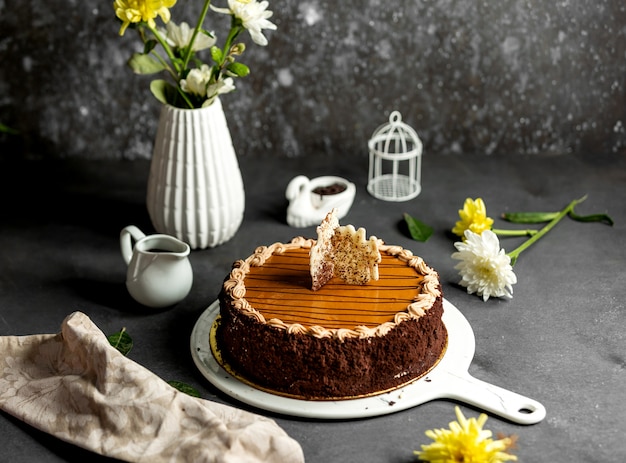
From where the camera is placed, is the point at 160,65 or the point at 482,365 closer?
the point at 482,365

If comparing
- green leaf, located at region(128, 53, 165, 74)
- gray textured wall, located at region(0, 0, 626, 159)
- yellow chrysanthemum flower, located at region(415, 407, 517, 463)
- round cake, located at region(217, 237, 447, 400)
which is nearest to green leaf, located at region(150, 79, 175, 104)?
green leaf, located at region(128, 53, 165, 74)

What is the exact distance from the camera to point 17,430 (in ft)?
6.05

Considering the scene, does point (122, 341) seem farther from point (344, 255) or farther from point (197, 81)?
point (197, 81)

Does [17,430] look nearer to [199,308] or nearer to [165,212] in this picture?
[199,308]

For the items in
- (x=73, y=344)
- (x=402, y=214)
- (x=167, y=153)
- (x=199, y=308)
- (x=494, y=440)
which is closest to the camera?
(x=494, y=440)

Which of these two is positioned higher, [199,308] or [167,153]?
[167,153]

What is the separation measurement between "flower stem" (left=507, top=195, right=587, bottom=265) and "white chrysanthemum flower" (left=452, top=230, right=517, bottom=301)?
0.14 meters

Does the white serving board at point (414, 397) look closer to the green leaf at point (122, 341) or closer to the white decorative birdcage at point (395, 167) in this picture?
the green leaf at point (122, 341)

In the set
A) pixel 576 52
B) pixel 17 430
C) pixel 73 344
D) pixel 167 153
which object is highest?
pixel 576 52

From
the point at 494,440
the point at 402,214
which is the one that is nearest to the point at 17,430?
the point at 494,440

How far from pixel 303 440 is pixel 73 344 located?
21.8 inches

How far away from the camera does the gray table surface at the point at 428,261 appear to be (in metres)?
1.81

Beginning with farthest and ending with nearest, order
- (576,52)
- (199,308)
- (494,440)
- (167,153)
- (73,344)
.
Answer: (576,52) < (167,153) < (199,308) < (73,344) < (494,440)

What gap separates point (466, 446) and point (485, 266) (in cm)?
71
